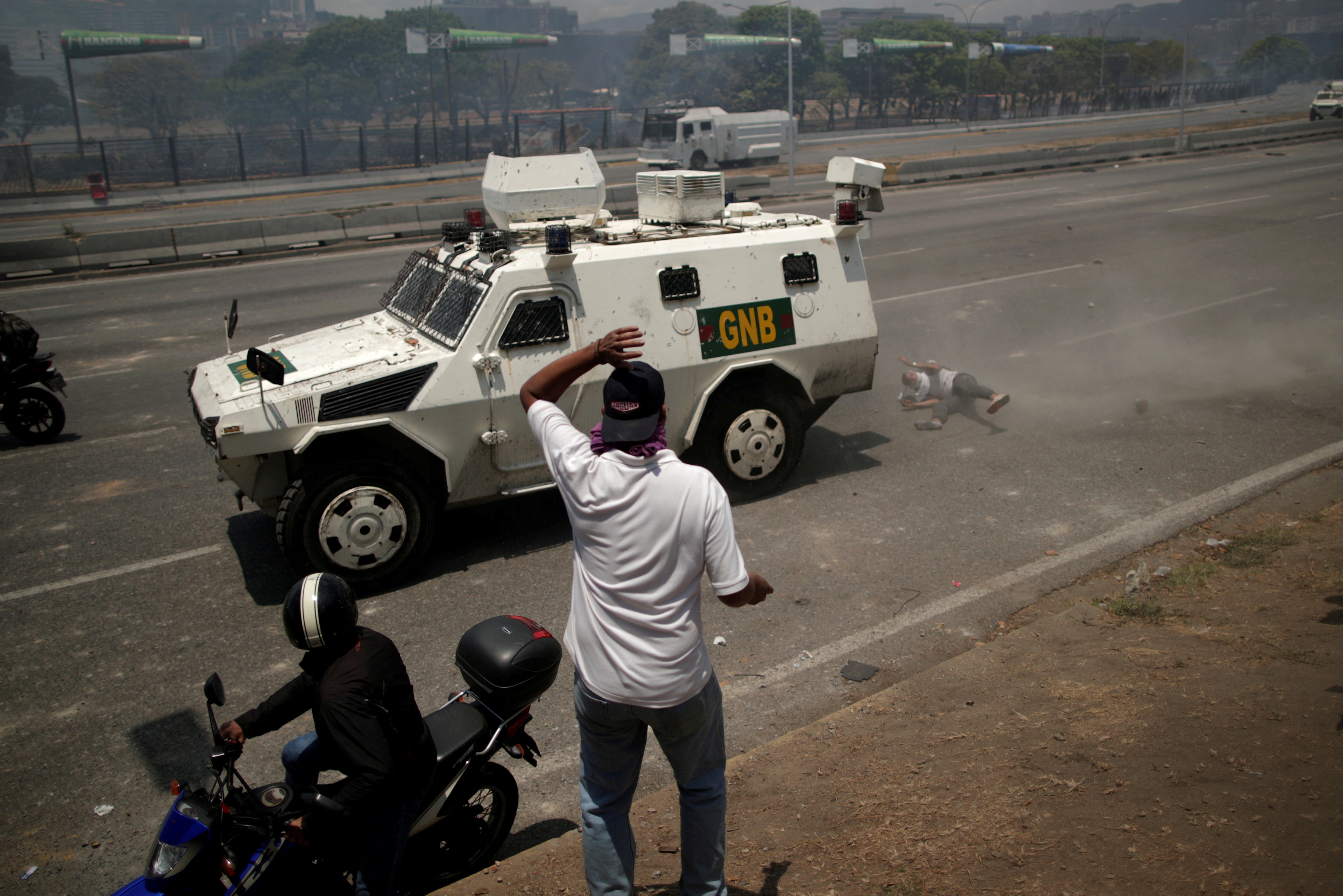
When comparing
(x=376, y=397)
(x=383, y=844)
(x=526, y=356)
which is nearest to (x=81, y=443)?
(x=376, y=397)

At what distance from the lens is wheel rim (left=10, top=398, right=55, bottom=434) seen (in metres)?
9.61

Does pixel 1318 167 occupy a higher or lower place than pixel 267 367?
higher

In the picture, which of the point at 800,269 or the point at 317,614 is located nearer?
the point at 317,614

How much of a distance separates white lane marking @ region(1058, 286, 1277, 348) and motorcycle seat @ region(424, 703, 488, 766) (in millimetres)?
10367

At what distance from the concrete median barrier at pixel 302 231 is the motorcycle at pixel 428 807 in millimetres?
19540

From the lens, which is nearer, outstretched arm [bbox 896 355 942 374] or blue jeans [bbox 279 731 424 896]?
blue jeans [bbox 279 731 424 896]

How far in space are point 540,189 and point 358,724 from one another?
539 centimetres

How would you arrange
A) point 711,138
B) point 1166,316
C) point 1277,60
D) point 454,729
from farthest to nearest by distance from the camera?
point 1277,60 < point 711,138 < point 1166,316 < point 454,729

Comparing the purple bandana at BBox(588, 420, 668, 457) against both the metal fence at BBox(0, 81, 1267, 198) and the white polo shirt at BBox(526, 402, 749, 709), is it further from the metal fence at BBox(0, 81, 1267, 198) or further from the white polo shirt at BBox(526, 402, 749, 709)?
the metal fence at BBox(0, 81, 1267, 198)

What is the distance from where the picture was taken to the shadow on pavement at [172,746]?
186 inches

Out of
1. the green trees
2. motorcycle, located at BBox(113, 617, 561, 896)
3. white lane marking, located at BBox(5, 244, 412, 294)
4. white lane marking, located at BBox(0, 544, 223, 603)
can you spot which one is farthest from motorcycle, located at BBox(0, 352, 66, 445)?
the green trees

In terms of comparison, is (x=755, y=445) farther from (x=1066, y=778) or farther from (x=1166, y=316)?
(x=1166, y=316)

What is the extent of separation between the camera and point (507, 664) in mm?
3787

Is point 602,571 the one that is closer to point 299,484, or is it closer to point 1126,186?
point 299,484
